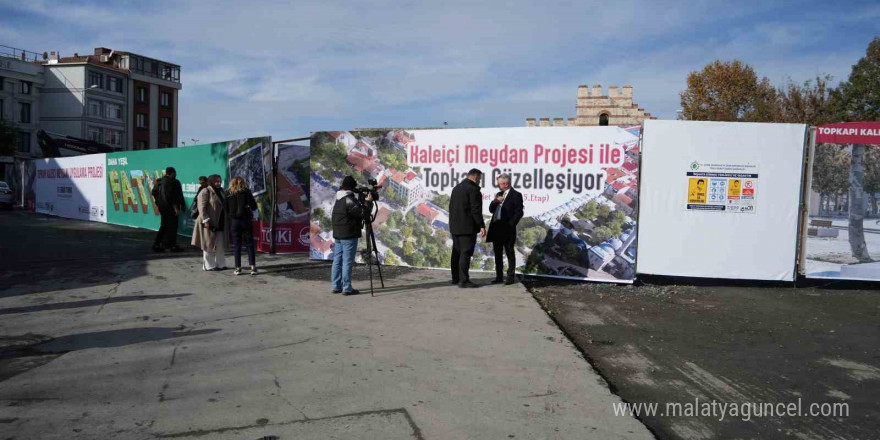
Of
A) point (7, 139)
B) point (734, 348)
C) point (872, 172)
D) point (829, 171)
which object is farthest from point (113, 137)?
point (734, 348)

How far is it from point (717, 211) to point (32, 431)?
9.08m

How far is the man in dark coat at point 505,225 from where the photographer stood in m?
9.30

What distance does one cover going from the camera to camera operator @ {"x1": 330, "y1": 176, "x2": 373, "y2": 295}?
8289mm

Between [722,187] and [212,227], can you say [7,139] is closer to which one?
[212,227]

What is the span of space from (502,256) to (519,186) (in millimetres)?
1312

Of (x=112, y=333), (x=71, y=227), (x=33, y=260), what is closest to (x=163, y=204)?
(x=33, y=260)

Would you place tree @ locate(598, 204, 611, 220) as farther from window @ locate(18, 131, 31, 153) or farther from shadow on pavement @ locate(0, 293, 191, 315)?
window @ locate(18, 131, 31, 153)

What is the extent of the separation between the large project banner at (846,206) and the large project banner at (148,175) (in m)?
11.7

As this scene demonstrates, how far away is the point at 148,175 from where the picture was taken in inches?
691

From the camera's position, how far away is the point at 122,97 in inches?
2815

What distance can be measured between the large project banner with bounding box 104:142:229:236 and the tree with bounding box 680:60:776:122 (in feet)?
132

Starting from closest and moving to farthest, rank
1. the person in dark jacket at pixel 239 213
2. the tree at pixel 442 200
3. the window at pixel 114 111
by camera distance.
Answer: the person in dark jacket at pixel 239 213, the tree at pixel 442 200, the window at pixel 114 111

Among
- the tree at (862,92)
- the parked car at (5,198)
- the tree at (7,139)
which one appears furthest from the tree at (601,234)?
the tree at (7,139)

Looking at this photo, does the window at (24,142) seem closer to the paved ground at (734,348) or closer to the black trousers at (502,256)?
the black trousers at (502,256)
